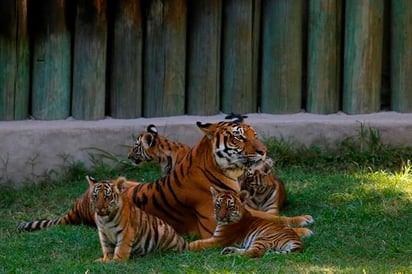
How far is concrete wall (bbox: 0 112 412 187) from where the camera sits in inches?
460

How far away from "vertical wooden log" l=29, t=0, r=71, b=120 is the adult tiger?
7.25 feet

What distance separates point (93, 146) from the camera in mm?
11805

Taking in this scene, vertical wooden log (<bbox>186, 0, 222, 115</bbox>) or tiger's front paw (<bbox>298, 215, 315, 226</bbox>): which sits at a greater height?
vertical wooden log (<bbox>186, 0, 222, 115</bbox>)

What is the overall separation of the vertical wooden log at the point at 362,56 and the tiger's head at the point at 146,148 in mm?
2133

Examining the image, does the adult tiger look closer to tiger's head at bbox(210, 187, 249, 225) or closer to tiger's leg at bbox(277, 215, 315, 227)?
tiger's leg at bbox(277, 215, 315, 227)

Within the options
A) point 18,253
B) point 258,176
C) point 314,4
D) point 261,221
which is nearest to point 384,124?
point 314,4

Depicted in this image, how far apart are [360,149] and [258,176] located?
6.29ft

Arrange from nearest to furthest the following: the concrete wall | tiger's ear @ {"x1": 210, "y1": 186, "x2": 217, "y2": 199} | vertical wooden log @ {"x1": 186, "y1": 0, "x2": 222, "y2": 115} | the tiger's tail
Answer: tiger's ear @ {"x1": 210, "y1": 186, "x2": 217, "y2": 199}
the tiger's tail
the concrete wall
vertical wooden log @ {"x1": 186, "y1": 0, "x2": 222, "y2": 115}

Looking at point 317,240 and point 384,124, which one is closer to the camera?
point 317,240

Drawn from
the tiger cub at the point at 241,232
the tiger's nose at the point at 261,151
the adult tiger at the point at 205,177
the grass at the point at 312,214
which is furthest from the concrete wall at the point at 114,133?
the tiger cub at the point at 241,232

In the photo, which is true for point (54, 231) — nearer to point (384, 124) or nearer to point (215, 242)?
point (215, 242)

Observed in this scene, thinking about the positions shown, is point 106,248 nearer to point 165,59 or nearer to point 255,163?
point 255,163

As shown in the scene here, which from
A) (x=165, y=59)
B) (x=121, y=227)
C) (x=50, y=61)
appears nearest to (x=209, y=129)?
(x=121, y=227)

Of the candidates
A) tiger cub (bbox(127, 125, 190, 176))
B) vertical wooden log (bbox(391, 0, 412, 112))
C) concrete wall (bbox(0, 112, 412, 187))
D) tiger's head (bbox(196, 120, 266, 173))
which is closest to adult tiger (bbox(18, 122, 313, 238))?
tiger's head (bbox(196, 120, 266, 173))
